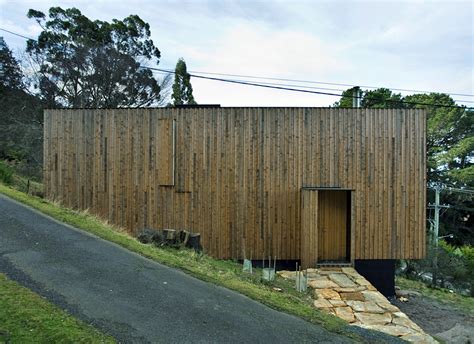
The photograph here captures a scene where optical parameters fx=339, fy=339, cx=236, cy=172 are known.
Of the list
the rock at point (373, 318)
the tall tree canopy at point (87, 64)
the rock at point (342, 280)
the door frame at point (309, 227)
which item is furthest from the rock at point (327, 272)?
the tall tree canopy at point (87, 64)

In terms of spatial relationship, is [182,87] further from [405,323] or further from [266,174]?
[405,323]

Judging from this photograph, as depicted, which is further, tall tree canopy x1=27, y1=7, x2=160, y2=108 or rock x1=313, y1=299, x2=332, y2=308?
tall tree canopy x1=27, y1=7, x2=160, y2=108

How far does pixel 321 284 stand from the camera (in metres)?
6.84

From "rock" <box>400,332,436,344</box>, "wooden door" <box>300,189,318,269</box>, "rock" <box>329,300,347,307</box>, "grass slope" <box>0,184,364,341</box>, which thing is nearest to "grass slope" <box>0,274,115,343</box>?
"grass slope" <box>0,184,364,341</box>

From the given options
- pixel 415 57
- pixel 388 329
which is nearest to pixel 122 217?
pixel 388 329

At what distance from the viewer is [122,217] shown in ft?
30.2

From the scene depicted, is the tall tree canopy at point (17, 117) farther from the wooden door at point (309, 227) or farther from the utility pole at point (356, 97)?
the utility pole at point (356, 97)

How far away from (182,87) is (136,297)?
18.3 meters

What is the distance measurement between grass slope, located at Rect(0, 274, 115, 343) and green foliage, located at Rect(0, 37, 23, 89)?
20.2 m

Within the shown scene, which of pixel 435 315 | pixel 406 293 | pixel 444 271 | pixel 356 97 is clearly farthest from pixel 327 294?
pixel 444 271

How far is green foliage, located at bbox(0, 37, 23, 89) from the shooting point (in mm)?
19281

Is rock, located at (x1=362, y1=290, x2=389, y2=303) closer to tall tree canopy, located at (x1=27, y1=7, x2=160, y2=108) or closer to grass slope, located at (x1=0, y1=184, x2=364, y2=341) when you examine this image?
grass slope, located at (x1=0, y1=184, x2=364, y2=341)

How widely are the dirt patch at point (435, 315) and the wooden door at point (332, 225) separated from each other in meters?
2.06

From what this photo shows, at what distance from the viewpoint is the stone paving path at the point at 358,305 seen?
4.71 m
